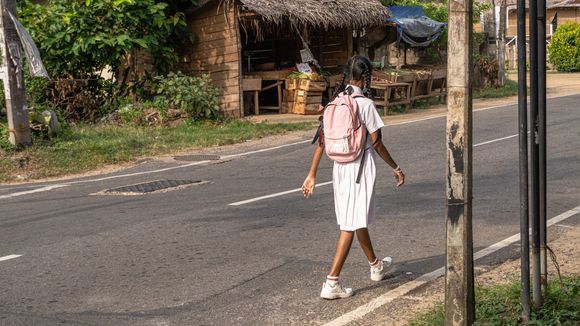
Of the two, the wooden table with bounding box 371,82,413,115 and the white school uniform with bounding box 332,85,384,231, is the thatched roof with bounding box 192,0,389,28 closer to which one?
the wooden table with bounding box 371,82,413,115

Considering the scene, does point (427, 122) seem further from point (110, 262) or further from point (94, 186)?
point (110, 262)

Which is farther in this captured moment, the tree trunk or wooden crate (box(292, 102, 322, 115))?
the tree trunk

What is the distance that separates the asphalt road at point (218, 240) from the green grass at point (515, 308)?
0.82 metres

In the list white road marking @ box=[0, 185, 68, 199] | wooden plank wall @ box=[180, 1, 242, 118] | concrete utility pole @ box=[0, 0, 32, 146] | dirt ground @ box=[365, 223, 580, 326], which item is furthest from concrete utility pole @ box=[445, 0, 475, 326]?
wooden plank wall @ box=[180, 1, 242, 118]

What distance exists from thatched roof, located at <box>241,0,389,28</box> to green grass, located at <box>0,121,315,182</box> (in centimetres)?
269

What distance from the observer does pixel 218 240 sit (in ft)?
26.3

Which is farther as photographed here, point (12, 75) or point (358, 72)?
Result: point (12, 75)

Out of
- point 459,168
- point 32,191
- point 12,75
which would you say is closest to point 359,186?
point 459,168

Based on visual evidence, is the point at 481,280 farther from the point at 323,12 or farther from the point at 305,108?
the point at 305,108

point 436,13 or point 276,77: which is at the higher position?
point 436,13

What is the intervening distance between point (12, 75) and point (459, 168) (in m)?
11.1

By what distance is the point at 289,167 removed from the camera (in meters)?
12.9

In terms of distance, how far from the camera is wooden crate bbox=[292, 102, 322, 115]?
2166 centimetres

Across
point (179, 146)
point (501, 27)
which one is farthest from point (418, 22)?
point (179, 146)
